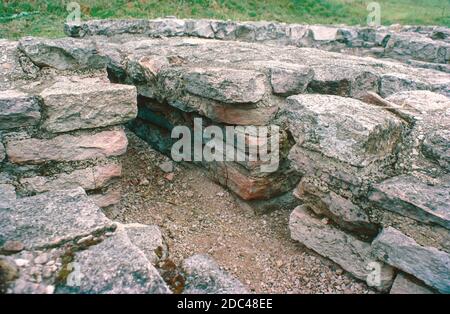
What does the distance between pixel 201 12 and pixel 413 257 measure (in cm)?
1082

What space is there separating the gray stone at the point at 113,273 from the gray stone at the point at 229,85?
A: 1537mm

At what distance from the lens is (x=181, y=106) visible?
330cm

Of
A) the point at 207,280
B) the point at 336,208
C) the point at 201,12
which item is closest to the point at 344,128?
the point at 336,208

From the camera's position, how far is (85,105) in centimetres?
261

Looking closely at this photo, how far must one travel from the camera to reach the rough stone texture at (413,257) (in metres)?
1.84

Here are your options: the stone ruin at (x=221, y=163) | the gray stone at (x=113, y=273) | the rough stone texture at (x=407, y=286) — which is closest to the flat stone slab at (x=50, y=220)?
the stone ruin at (x=221, y=163)

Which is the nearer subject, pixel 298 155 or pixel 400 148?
pixel 400 148

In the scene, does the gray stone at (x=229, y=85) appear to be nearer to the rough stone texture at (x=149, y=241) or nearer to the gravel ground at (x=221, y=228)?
the gravel ground at (x=221, y=228)

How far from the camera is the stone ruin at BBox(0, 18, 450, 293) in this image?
62.4 inches

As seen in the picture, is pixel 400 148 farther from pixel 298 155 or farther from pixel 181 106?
pixel 181 106

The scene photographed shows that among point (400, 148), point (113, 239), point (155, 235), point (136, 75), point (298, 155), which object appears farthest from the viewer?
point (136, 75)

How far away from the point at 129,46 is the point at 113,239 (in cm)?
309

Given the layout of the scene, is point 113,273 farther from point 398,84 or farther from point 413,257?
point 398,84
